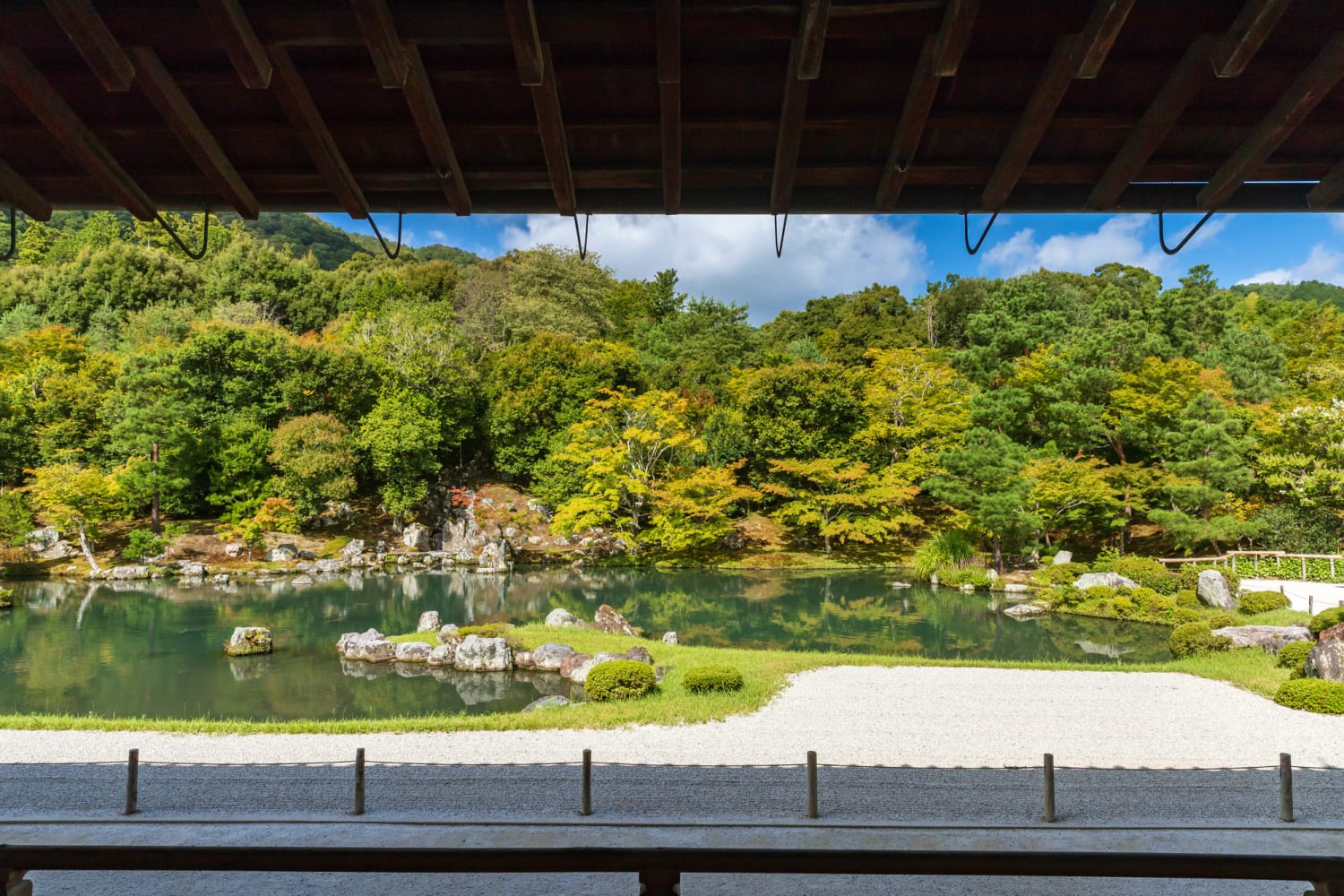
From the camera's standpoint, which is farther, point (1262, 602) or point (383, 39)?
point (1262, 602)

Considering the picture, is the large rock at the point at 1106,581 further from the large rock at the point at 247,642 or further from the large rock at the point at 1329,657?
the large rock at the point at 247,642

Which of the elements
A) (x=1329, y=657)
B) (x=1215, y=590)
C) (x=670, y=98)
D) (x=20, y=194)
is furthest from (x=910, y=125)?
(x=1215, y=590)

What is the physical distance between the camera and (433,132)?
254 centimetres

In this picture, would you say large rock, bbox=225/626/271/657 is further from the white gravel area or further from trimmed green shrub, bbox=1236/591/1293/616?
trimmed green shrub, bbox=1236/591/1293/616

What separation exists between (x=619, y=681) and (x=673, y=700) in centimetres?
64

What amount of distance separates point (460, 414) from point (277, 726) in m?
17.4

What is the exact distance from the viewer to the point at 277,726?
22.9 ft

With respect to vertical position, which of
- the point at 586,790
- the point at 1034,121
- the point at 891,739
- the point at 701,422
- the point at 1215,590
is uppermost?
the point at 701,422

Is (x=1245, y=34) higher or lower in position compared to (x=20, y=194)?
higher

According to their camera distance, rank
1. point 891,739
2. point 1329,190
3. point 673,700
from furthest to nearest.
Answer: point 673,700 → point 891,739 → point 1329,190

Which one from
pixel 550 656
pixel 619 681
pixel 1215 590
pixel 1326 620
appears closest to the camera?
pixel 619 681

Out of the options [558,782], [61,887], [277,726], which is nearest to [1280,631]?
[558,782]

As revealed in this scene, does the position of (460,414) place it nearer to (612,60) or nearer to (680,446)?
(680,446)

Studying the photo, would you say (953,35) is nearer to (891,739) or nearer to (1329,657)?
(891,739)
